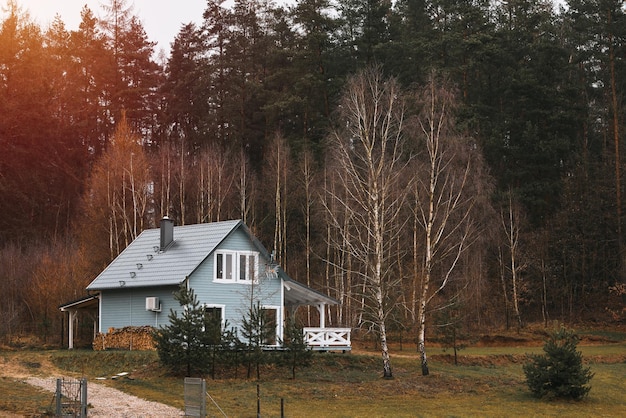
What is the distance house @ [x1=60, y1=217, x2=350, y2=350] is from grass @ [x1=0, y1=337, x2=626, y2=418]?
8.79 feet

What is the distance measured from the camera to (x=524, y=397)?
81.1ft

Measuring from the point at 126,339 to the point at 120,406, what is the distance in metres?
13.1

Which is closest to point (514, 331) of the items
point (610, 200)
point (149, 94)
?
point (610, 200)

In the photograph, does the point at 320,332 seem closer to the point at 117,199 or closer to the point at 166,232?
the point at 166,232

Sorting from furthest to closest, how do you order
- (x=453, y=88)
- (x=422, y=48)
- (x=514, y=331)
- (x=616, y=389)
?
(x=422, y=48) < (x=453, y=88) < (x=514, y=331) < (x=616, y=389)

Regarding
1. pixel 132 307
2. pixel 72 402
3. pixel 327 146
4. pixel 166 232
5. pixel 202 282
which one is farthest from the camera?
pixel 327 146

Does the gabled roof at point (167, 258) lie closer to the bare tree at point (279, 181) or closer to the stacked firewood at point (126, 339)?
the stacked firewood at point (126, 339)

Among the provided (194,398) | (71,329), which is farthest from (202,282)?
(194,398)

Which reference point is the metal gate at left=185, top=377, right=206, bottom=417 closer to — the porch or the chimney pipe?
the porch

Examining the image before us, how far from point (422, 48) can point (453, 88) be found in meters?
7.40

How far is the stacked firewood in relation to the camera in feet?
111

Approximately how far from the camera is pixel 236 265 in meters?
34.7

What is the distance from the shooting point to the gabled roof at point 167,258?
1328 inches

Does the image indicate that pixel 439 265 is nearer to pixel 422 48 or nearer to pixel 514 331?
pixel 514 331
